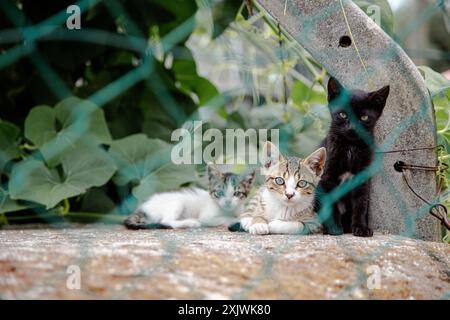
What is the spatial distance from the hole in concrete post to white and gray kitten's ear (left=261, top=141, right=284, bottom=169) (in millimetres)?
224

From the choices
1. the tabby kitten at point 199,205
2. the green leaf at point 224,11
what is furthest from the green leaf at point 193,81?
the tabby kitten at point 199,205

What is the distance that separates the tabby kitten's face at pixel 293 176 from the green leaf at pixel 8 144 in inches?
25.8

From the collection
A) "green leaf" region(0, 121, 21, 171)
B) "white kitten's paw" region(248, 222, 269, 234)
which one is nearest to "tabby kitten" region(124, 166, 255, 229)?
"white kitten's paw" region(248, 222, 269, 234)

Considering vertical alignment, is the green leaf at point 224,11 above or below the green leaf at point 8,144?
above

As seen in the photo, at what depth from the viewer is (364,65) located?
1.17 meters

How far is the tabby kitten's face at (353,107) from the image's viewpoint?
1116mm

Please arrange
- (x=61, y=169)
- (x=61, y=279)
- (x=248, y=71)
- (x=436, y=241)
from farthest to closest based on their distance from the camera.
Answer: (x=248, y=71) → (x=61, y=169) → (x=436, y=241) → (x=61, y=279)

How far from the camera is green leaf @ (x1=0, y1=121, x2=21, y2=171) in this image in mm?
1525

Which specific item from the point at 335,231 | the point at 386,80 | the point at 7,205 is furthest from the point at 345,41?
the point at 7,205

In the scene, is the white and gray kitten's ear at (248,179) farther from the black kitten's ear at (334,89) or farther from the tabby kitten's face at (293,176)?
the black kitten's ear at (334,89)

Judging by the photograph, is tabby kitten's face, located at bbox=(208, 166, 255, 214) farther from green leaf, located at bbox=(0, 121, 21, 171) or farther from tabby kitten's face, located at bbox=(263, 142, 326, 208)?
green leaf, located at bbox=(0, 121, 21, 171)

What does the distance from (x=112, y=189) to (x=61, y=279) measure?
0.81 meters
